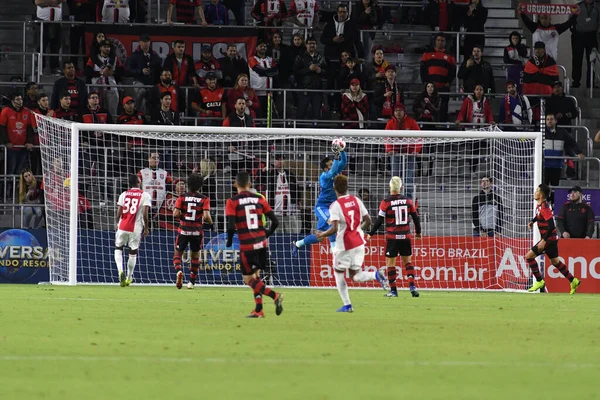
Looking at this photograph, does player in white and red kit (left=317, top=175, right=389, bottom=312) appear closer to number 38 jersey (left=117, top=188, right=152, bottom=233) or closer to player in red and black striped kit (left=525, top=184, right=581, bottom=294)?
player in red and black striped kit (left=525, top=184, right=581, bottom=294)

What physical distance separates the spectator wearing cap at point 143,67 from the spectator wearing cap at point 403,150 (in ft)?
17.9

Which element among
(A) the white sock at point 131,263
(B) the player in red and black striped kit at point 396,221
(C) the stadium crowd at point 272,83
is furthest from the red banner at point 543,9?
(A) the white sock at point 131,263

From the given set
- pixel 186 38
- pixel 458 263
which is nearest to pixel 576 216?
pixel 458 263

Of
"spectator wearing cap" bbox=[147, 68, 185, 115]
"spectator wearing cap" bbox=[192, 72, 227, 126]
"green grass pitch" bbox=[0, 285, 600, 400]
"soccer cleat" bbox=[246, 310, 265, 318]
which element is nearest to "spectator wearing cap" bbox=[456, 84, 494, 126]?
"spectator wearing cap" bbox=[192, 72, 227, 126]

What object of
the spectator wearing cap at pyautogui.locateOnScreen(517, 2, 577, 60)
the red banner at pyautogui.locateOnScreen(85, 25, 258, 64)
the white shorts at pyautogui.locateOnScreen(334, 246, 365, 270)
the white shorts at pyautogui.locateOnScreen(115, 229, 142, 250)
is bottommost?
the white shorts at pyautogui.locateOnScreen(115, 229, 142, 250)

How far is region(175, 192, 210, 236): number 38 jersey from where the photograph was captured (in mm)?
21234

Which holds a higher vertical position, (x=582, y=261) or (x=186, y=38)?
(x=186, y=38)

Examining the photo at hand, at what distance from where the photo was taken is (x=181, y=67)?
2683 cm

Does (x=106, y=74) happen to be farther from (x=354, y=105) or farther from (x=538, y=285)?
(x=538, y=285)

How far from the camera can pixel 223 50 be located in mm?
28188

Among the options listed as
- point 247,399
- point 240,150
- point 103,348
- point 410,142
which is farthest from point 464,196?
point 247,399

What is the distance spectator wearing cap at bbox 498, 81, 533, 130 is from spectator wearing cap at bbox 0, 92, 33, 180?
10.8 m

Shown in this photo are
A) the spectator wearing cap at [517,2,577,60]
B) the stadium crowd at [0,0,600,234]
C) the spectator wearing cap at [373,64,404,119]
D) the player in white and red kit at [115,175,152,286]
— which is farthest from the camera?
the spectator wearing cap at [517,2,577,60]

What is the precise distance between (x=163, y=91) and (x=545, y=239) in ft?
29.1
